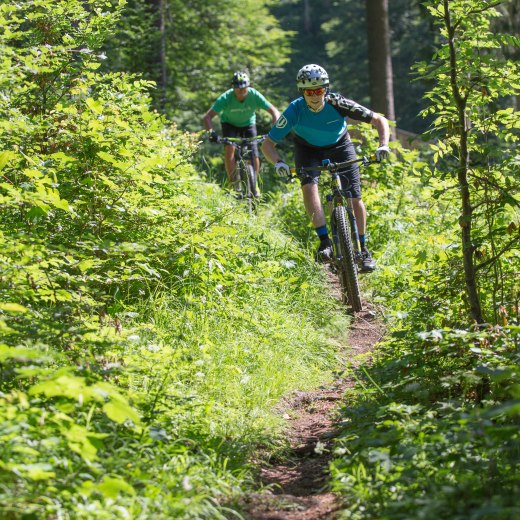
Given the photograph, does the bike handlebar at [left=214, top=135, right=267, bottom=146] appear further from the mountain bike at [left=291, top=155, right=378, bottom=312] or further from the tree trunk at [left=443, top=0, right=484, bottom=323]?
the tree trunk at [left=443, top=0, right=484, bottom=323]

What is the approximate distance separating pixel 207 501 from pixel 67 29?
4.40 metres

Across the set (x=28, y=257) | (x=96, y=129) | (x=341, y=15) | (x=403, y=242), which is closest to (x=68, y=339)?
(x=28, y=257)

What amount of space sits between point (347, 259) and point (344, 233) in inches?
10.3

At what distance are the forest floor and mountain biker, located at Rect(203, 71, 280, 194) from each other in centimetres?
583

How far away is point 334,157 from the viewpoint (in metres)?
8.33

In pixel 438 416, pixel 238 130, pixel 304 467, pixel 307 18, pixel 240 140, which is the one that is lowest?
pixel 304 467

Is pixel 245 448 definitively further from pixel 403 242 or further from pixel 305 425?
pixel 403 242

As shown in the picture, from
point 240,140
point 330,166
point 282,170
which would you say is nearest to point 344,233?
point 330,166

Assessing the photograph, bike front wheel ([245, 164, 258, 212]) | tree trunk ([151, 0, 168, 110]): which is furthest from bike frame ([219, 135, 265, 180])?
tree trunk ([151, 0, 168, 110])

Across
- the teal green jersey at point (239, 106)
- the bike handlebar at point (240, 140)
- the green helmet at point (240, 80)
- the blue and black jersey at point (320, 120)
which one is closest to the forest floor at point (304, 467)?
the blue and black jersey at point (320, 120)

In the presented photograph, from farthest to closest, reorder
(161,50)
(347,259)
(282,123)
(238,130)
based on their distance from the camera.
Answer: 1. (161,50)
2. (238,130)
3. (282,123)
4. (347,259)

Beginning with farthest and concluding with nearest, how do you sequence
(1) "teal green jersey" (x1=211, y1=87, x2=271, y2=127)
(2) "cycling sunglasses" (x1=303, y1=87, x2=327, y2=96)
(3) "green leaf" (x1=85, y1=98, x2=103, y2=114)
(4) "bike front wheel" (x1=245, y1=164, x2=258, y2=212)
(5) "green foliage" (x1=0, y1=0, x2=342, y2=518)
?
(1) "teal green jersey" (x1=211, y1=87, x2=271, y2=127) < (4) "bike front wheel" (x1=245, y1=164, x2=258, y2=212) < (2) "cycling sunglasses" (x1=303, y1=87, x2=327, y2=96) < (3) "green leaf" (x1=85, y1=98, x2=103, y2=114) < (5) "green foliage" (x1=0, y1=0, x2=342, y2=518)

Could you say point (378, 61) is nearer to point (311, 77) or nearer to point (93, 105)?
point (311, 77)

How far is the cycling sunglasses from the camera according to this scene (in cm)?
793
